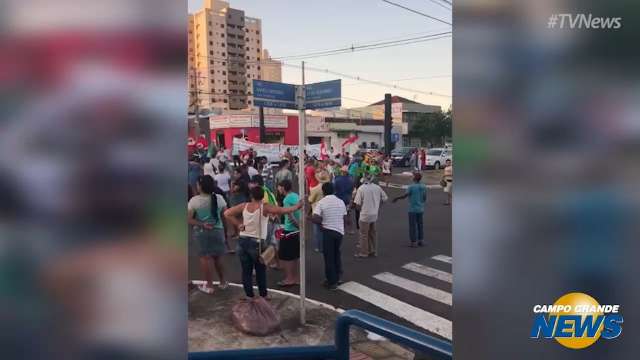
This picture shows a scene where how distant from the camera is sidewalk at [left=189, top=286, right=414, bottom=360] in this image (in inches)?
199

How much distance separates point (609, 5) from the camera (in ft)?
4.78

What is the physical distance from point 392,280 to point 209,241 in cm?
304

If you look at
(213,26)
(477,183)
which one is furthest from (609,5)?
(213,26)

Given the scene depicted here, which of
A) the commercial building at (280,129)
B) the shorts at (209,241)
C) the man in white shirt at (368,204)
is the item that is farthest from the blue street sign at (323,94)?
the commercial building at (280,129)

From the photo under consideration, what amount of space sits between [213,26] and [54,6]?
130 ft

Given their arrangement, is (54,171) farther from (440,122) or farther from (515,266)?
(440,122)

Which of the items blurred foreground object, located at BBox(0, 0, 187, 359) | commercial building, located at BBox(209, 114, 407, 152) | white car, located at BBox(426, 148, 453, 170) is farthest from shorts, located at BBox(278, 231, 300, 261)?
commercial building, located at BBox(209, 114, 407, 152)

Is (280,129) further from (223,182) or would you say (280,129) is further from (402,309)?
(402,309)

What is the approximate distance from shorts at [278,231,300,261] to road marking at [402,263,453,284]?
246 centimetres

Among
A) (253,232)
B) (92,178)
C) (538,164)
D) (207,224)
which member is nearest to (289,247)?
(253,232)

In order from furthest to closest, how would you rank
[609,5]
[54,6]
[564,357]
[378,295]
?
[378,295] < [564,357] < [609,5] < [54,6]

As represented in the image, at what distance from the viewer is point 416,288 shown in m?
7.42

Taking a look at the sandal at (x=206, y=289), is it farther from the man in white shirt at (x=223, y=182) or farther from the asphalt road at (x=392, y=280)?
the man in white shirt at (x=223, y=182)

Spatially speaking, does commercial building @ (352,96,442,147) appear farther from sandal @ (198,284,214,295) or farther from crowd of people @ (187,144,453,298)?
sandal @ (198,284,214,295)
